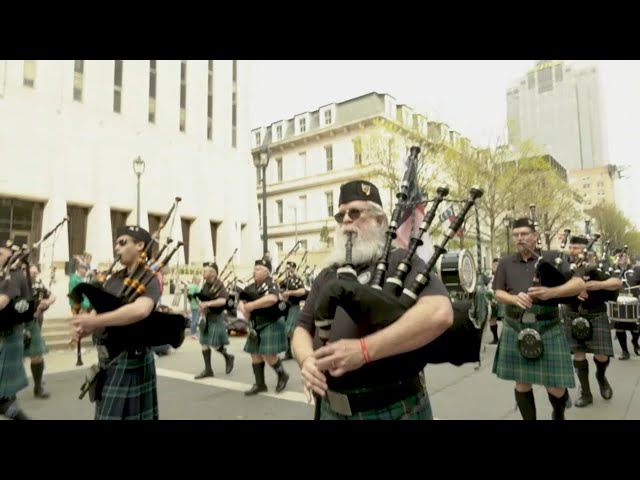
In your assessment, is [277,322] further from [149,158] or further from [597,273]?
[149,158]

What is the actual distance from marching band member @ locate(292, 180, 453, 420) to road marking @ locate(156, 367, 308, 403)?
3466 mm

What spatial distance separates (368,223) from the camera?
75.6 inches

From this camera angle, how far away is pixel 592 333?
15.7ft

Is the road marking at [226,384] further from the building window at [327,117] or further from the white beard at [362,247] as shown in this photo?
the building window at [327,117]

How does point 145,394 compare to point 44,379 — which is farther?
point 44,379

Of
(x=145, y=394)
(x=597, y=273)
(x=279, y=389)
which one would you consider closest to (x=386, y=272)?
(x=145, y=394)

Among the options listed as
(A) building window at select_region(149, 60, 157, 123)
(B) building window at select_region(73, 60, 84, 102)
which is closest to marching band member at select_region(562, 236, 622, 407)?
(B) building window at select_region(73, 60, 84, 102)

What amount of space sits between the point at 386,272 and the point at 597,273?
4.49m

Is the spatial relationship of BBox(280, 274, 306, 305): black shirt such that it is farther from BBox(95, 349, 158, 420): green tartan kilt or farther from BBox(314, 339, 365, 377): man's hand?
BBox(314, 339, 365, 377): man's hand

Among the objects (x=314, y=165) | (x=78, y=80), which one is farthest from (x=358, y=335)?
(x=314, y=165)

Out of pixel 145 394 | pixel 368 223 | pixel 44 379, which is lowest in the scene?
pixel 44 379

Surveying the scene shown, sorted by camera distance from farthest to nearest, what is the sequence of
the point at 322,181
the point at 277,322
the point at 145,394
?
the point at 322,181
the point at 277,322
the point at 145,394

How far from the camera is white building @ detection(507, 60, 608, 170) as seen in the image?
85.6 ft

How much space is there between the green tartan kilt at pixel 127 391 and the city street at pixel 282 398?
153cm
